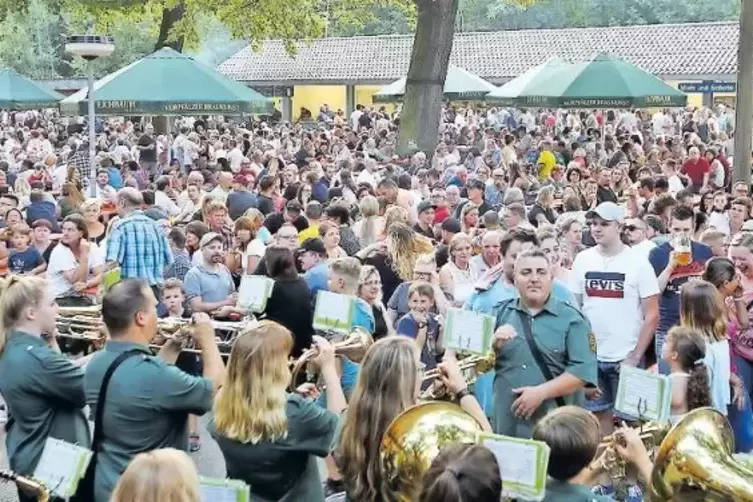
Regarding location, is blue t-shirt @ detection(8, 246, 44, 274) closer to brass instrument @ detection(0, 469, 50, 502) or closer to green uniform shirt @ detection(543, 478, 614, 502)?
brass instrument @ detection(0, 469, 50, 502)

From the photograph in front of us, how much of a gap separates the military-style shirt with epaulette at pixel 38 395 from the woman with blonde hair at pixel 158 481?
1478 millimetres

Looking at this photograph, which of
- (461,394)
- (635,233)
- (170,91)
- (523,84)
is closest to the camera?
(461,394)

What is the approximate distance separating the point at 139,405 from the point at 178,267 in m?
5.63

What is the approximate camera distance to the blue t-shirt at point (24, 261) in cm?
1073

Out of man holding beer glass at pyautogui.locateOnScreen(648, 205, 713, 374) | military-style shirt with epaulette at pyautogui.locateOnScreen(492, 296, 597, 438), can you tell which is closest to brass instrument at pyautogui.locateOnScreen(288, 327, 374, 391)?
military-style shirt with epaulette at pyautogui.locateOnScreen(492, 296, 597, 438)

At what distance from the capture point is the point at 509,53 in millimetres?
47125

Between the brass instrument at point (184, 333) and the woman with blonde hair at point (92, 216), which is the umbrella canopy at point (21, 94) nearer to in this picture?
the woman with blonde hair at point (92, 216)

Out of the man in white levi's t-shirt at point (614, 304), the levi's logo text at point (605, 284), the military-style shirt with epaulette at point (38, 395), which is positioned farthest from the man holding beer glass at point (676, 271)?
the military-style shirt with epaulette at point (38, 395)

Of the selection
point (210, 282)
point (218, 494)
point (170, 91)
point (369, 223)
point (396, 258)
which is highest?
point (170, 91)

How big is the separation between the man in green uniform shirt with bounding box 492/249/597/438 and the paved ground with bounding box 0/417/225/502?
259cm

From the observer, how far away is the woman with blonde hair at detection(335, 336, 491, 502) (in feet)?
16.3

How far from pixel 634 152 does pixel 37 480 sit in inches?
757

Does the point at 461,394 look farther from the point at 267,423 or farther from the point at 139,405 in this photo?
the point at 139,405

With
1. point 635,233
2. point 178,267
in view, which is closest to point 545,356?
point 635,233
